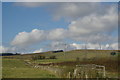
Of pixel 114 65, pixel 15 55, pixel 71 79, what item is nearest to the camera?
pixel 71 79

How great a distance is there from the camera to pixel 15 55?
109 m

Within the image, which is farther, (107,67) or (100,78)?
(107,67)

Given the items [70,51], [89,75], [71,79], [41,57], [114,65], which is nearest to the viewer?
[71,79]

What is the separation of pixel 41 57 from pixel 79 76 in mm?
67545

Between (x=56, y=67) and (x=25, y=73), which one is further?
(x=56, y=67)

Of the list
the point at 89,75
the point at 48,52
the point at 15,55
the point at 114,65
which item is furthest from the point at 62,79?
the point at 15,55

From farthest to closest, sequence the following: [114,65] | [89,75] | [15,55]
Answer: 1. [15,55]
2. [114,65]
3. [89,75]

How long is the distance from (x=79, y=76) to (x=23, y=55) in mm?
96155

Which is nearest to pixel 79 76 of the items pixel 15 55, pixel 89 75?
pixel 89 75

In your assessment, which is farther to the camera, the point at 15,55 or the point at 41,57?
the point at 15,55

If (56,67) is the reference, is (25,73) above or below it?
below

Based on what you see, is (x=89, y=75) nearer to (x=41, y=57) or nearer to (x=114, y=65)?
(x=114, y=65)

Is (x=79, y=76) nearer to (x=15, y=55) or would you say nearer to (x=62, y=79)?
(x=62, y=79)

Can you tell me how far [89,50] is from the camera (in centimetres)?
8412
